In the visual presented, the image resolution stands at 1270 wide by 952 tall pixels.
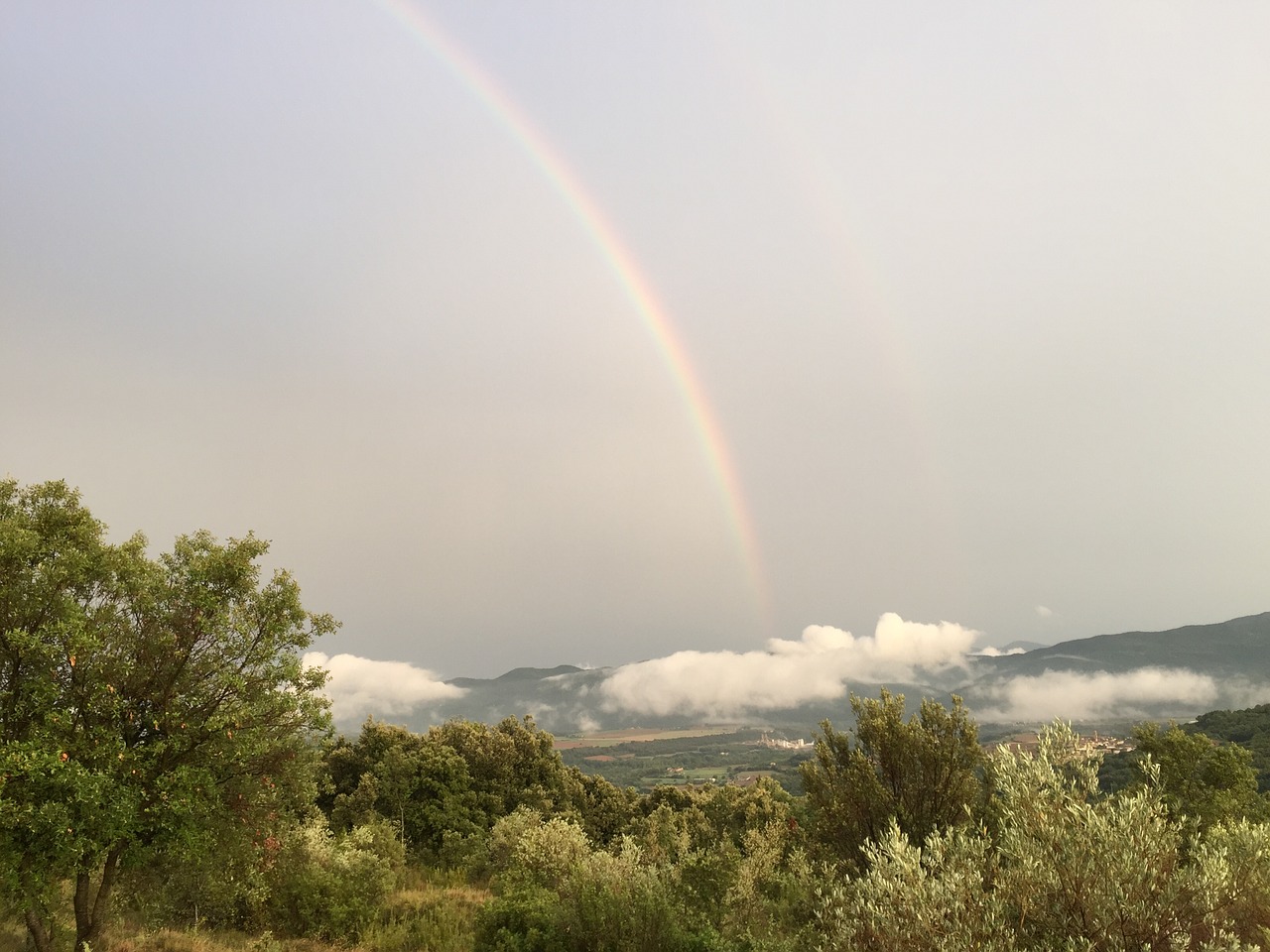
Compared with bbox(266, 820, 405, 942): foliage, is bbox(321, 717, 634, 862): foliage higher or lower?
lower

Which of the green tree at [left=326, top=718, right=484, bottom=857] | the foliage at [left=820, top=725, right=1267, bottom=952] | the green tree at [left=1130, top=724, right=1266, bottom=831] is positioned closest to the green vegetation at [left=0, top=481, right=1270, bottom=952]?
the foliage at [left=820, top=725, right=1267, bottom=952]

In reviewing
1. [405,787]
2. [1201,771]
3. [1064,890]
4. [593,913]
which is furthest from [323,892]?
[1201,771]

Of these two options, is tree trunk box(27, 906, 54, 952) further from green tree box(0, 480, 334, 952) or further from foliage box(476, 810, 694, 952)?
foliage box(476, 810, 694, 952)

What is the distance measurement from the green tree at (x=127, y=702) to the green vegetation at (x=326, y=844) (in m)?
0.06

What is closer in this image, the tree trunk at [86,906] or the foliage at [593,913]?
the tree trunk at [86,906]

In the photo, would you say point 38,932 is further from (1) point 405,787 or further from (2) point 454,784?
(2) point 454,784

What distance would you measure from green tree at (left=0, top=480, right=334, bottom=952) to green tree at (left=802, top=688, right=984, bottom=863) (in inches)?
628

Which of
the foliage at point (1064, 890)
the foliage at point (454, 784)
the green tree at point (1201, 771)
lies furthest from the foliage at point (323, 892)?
the green tree at point (1201, 771)

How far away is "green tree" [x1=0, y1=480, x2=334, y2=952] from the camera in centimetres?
1384

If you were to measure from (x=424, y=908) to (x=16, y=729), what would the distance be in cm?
2035

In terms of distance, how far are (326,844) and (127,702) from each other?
60.1 feet

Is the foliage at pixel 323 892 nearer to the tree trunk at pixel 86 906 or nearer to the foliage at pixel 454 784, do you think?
the tree trunk at pixel 86 906

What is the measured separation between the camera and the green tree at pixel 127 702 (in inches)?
545

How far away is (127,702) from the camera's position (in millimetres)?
15672
